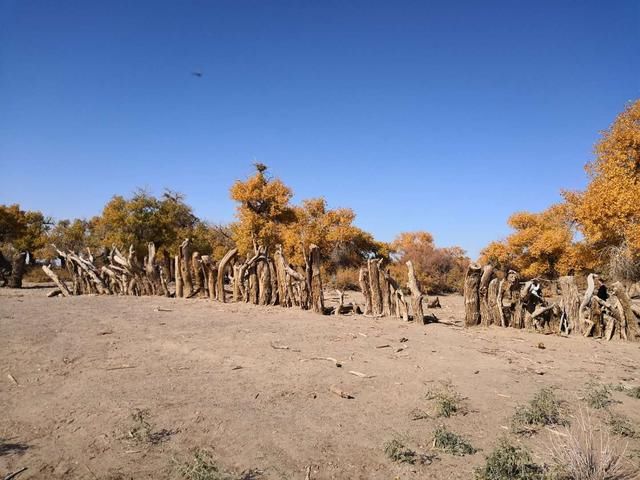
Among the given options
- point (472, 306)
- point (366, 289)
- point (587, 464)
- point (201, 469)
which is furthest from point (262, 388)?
point (472, 306)

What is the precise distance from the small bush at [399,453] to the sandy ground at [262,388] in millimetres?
82

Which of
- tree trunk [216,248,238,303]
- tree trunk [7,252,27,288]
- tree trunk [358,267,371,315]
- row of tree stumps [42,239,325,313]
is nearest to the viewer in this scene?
tree trunk [358,267,371,315]

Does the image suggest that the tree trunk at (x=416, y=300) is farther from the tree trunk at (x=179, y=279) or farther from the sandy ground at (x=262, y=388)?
the tree trunk at (x=179, y=279)

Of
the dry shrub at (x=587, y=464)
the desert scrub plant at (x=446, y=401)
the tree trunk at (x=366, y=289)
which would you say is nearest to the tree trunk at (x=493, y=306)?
the tree trunk at (x=366, y=289)

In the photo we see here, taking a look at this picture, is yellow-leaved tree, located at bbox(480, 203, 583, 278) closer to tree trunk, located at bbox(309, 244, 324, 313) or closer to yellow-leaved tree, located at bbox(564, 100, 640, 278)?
yellow-leaved tree, located at bbox(564, 100, 640, 278)

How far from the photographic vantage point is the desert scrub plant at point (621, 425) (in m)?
4.03

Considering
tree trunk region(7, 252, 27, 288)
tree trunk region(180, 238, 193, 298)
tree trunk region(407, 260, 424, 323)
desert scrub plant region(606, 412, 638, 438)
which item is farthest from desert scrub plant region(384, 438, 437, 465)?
tree trunk region(7, 252, 27, 288)

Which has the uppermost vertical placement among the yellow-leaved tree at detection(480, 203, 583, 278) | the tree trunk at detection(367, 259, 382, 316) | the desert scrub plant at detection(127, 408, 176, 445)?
the yellow-leaved tree at detection(480, 203, 583, 278)

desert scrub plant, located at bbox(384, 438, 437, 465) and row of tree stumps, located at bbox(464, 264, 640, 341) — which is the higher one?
row of tree stumps, located at bbox(464, 264, 640, 341)

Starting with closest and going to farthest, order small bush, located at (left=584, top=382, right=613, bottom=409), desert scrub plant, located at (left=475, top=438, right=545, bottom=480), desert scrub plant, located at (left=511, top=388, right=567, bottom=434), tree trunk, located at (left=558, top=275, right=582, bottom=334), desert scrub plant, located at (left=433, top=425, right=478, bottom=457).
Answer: desert scrub plant, located at (left=475, top=438, right=545, bottom=480), desert scrub plant, located at (left=433, top=425, right=478, bottom=457), desert scrub plant, located at (left=511, top=388, right=567, bottom=434), small bush, located at (left=584, top=382, right=613, bottom=409), tree trunk, located at (left=558, top=275, right=582, bottom=334)

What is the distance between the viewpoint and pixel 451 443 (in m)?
3.76

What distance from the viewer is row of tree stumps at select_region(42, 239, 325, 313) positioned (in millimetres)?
11055

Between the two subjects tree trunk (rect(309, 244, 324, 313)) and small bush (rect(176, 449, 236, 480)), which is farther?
tree trunk (rect(309, 244, 324, 313))

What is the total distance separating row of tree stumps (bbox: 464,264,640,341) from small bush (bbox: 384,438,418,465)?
6.11 meters
